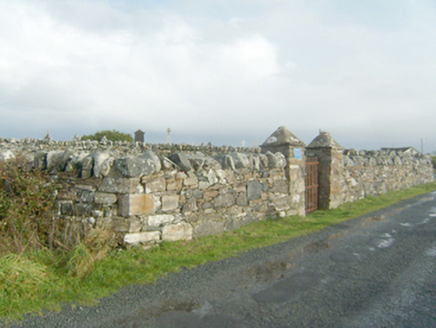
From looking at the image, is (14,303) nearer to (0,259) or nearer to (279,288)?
(0,259)

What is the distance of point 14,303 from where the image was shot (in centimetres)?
307

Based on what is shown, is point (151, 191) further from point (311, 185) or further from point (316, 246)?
point (311, 185)

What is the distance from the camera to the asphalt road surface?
294 cm

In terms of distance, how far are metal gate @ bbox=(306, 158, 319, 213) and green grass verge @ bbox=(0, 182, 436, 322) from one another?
3.20 metres

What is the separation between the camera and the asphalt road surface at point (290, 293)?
116 inches

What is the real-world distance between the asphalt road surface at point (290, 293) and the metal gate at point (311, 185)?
12.0 feet

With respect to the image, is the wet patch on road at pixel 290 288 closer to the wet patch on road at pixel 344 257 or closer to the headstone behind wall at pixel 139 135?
the wet patch on road at pixel 344 257

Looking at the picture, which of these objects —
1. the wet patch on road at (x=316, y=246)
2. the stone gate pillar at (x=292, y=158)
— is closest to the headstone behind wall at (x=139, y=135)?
A: the stone gate pillar at (x=292, y=158)

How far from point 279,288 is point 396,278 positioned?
5.64 feet

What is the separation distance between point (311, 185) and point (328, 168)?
89cm

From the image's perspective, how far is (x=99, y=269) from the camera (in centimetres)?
382

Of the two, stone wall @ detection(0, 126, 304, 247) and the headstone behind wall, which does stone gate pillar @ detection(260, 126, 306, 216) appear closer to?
stone wall @ detection(0, 126, 304, 247)

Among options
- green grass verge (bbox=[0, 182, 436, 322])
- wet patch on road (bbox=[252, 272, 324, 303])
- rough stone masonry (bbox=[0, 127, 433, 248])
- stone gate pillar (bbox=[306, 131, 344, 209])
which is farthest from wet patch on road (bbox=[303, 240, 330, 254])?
stone gate pillar (bbox=[306, 131, 344, 209])

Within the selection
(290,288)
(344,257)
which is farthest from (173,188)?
(344,257)
